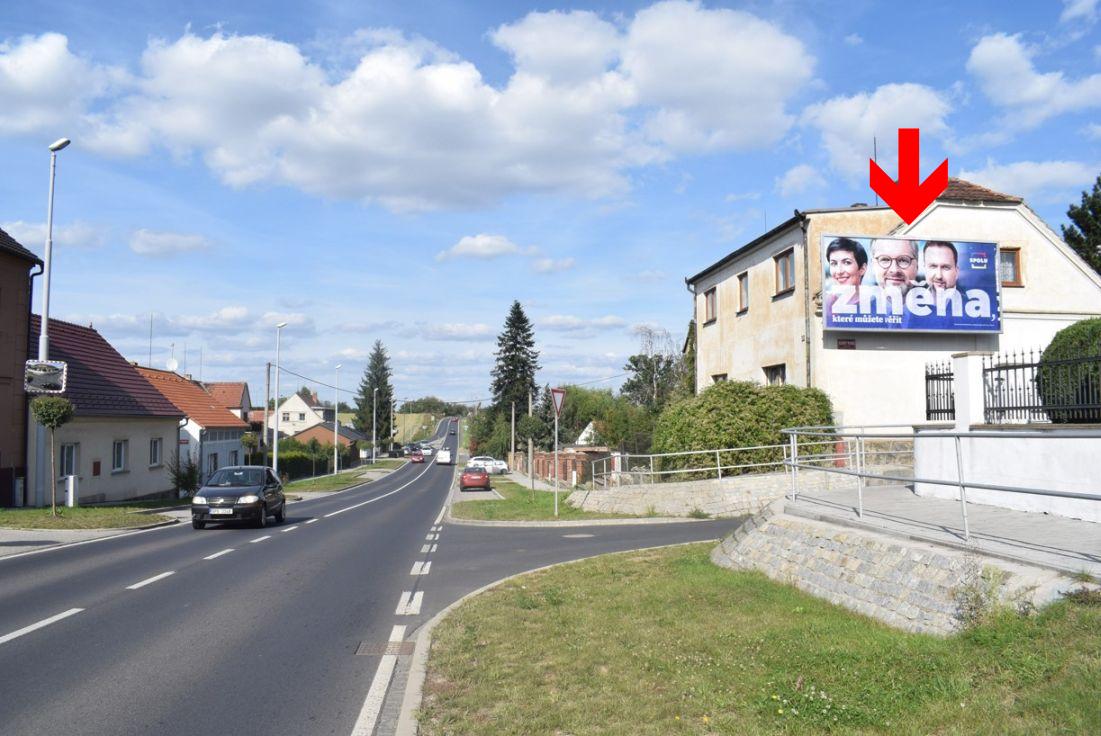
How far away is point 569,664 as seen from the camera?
254 inches

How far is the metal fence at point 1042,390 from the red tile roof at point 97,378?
27599mm

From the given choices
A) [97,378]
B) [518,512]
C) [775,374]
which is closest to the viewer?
[518,512]

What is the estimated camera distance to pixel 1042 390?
1116cm

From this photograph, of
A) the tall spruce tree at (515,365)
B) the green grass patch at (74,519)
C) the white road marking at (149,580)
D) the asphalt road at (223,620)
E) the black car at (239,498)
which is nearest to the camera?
the asphalt road at (223,620)

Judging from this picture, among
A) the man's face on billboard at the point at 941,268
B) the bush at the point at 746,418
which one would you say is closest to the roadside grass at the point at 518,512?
the bush at the point at 746,418

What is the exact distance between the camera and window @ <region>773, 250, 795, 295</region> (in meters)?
23.7

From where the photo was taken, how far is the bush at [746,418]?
21469mm

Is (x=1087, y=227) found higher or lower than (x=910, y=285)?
higher

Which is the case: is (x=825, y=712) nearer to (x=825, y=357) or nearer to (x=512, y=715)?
(x=512, y=715)

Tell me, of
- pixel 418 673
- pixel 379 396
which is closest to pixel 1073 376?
pixel 418 673

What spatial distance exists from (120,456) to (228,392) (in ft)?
135

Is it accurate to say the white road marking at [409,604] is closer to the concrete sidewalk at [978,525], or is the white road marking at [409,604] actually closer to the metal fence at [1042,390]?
the concrete sidewalk at [978,525]

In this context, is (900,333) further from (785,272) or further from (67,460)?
(67,460)

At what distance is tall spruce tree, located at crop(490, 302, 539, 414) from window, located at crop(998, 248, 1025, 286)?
6201 cm
